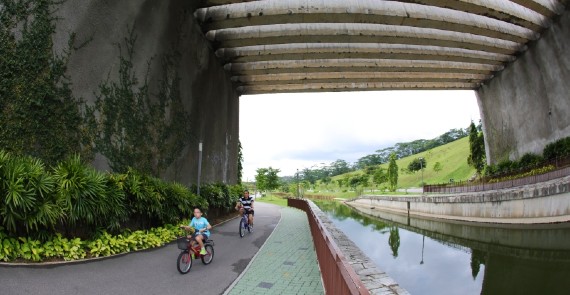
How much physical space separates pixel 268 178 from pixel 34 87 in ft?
176

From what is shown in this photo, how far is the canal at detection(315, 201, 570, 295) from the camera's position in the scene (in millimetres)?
11531

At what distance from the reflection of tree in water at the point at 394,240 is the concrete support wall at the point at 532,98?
36.4 ft

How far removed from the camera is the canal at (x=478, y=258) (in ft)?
37.8

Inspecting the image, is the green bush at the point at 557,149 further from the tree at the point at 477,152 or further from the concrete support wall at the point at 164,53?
the tree at the point at 477,152

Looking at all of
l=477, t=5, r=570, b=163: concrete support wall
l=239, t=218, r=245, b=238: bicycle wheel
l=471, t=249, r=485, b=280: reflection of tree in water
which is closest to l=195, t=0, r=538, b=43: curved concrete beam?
l=477, t=5, r=570, b=163: concrete support wall

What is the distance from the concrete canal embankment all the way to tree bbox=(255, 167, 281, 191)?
32262 millimetres

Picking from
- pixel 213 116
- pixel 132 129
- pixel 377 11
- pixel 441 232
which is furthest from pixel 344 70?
pixel 132 129

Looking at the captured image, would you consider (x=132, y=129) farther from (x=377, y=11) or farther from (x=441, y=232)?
(x=441, y=232)

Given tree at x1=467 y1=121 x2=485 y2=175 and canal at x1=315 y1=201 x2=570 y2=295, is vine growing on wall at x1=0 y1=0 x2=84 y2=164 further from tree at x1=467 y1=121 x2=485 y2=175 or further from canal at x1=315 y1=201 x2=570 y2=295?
tree at x1=467 y1=121 x2=485 y2=175

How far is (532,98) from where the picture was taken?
77.7ft

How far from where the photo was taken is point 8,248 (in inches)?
246

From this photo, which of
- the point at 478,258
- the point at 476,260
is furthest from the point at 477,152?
the point at 476,260

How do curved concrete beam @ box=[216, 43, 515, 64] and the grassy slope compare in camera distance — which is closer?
curved concrete beam @ box=[216, 43, 515, 64]

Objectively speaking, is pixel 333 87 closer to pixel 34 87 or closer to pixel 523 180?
pixel 523 180
